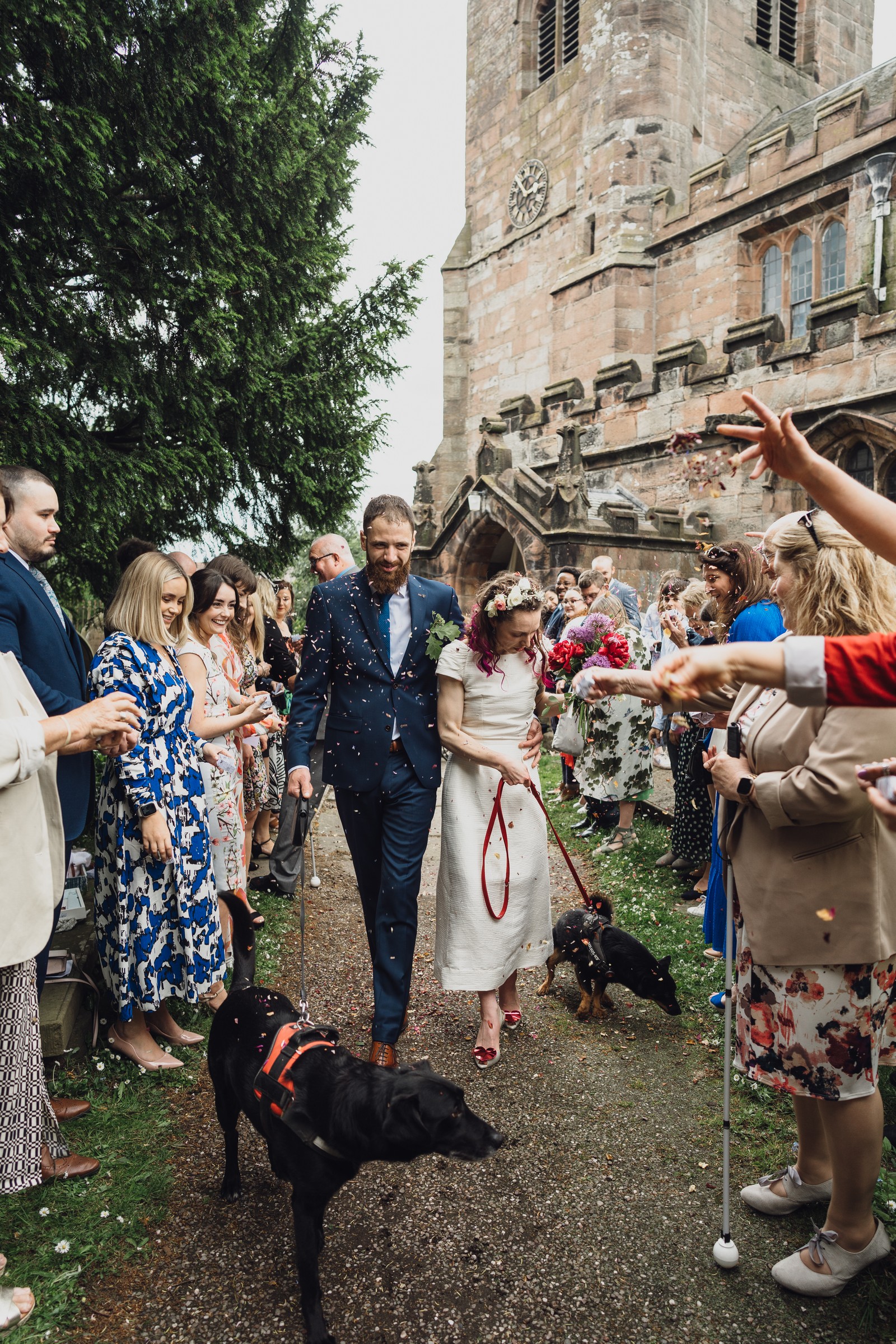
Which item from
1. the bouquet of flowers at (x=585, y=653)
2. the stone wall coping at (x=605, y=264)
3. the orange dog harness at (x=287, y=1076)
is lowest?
the orange dog harness at (x=287, y=1076)

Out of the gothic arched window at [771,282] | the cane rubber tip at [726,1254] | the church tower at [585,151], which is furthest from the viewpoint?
the church tower at [585,151]

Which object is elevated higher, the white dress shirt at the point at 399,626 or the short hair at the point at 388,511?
the short hair at the point at 388,511

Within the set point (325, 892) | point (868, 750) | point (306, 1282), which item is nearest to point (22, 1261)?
point (306, 1282)

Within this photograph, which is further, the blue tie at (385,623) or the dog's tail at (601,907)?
the dog's tail at (601,907)

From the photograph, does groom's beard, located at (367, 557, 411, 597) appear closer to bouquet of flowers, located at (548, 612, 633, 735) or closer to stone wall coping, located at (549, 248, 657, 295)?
bouquet of flowers, located at (548, 612, 633, 735)

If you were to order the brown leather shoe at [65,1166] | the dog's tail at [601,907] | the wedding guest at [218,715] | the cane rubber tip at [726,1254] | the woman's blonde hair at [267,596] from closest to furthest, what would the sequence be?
1. the cane rubber tip at [726,1254]
2. the brown leather shoe at [65,1166]
3. the wedding guest at [218,715]
4. the dog's tail at [601,907]
5. the woman's blonde hair at [267,596]

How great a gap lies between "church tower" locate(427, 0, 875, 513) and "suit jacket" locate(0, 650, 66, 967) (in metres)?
16.4

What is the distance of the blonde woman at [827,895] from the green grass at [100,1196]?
2.13 metres

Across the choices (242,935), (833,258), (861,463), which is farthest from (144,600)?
(833,258)

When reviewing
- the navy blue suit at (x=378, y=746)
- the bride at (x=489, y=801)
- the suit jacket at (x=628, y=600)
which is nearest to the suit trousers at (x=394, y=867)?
the navy blue suit at (x=378, y=746)

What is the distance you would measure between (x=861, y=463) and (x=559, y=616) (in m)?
6.47

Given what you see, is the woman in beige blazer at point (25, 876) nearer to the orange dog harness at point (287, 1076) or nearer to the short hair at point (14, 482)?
the orange dog harness at point (287, 1076)

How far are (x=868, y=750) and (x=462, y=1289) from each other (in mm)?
2064

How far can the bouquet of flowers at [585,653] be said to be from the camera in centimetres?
440
